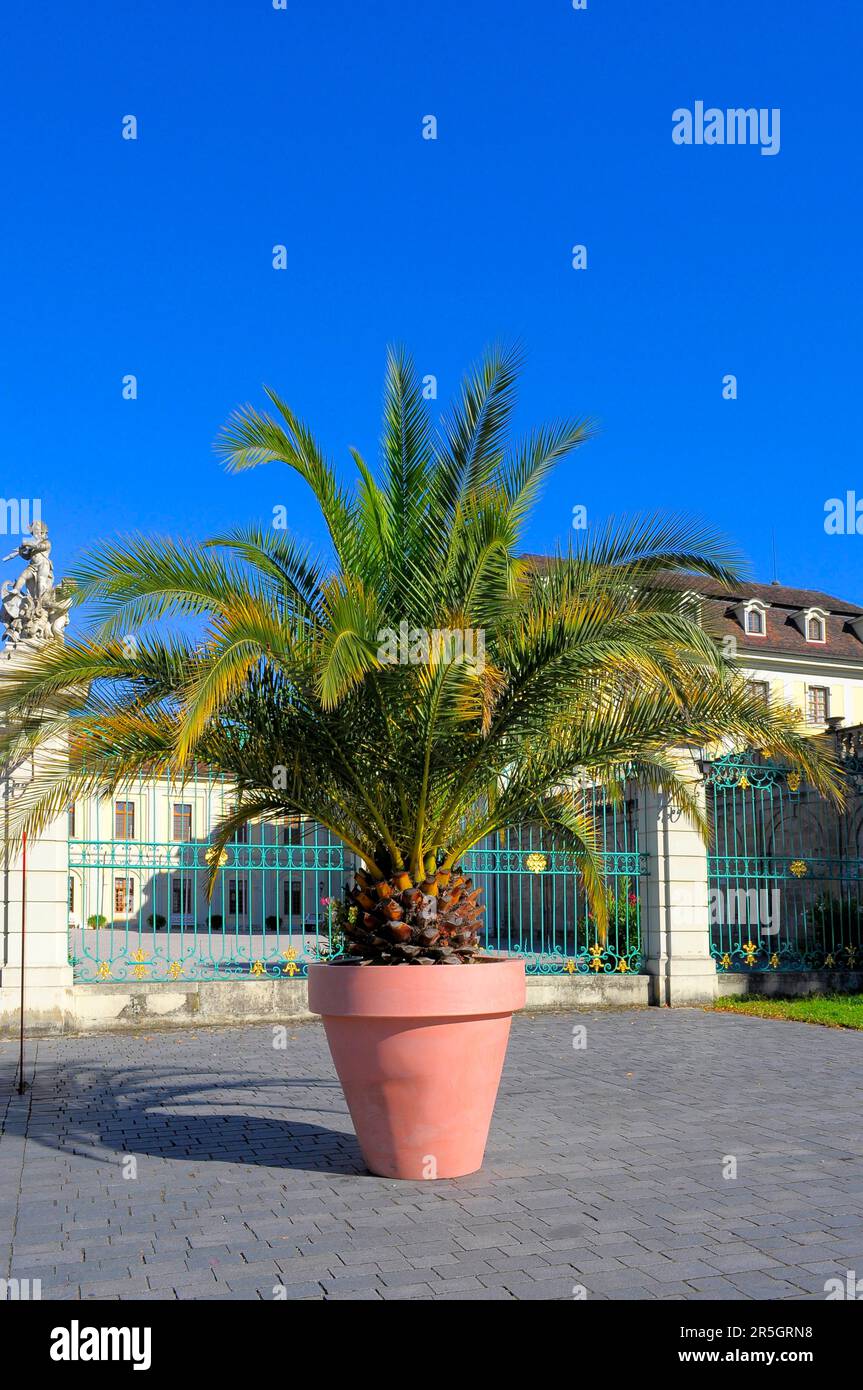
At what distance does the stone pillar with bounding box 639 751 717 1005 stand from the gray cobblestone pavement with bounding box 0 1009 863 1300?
3.90 metres

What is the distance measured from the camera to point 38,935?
12500 mm

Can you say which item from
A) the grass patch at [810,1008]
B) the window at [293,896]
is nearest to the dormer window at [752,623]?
the window at [293,896]

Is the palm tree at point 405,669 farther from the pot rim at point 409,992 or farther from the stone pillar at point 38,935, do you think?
the stone pillar at point 38,935

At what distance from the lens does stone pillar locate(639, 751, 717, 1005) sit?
1503 cm

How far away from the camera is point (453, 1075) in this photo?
6609mm

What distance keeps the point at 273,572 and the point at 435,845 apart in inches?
75.1

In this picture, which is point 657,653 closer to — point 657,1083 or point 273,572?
point 273,572

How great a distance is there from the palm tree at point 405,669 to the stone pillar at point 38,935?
518 cm

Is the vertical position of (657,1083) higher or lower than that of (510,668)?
lower

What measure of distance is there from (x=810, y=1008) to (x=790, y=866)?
82.3 inches

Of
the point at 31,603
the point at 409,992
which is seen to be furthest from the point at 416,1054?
the point at 31,603

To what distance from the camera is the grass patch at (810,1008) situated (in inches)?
534

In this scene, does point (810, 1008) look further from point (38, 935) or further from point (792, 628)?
point (792, 628)
